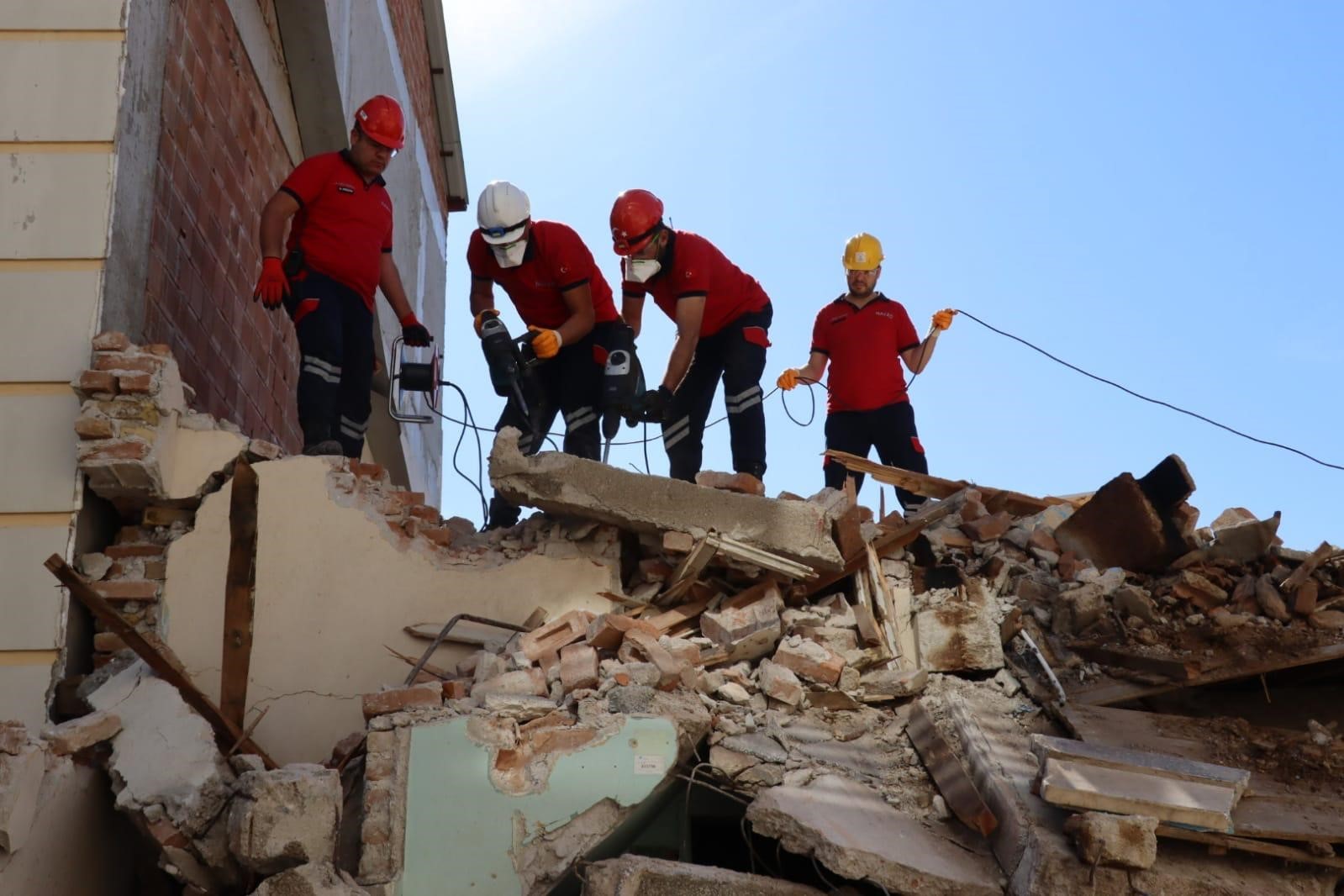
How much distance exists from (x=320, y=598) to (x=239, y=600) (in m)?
0.50

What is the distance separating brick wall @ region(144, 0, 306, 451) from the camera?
18.1 ft

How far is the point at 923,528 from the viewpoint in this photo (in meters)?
5.57

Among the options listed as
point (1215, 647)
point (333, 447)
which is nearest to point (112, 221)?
point (333, 447)

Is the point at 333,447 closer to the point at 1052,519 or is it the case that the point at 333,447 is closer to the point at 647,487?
the point at 647,487

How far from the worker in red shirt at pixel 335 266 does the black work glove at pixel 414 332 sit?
0.06 metres

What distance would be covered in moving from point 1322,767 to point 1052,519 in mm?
1889

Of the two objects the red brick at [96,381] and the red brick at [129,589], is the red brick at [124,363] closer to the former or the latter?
the red brick at [96,381]

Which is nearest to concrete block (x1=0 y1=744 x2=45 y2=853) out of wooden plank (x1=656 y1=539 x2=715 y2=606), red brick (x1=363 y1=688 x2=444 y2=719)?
red brick (x1=363 y1=688 x2=444 y2=719)

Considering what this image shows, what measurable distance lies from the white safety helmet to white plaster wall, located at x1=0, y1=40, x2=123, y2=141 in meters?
1.68

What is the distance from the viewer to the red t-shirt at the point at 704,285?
6105mm

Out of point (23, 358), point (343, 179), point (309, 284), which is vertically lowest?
point (23, 358)

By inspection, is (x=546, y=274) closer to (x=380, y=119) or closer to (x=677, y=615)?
(x=380, y=119)

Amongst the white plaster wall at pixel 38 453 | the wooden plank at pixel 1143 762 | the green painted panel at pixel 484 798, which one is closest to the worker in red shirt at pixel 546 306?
the white plaster wall at pixel 38 453

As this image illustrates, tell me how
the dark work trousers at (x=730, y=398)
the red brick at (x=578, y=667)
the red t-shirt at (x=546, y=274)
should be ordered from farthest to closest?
1. the dark work trousers at (x=730, y=398)
2. the red t-shirt at (x=546, y=274)
3. the red brick at (x=578, y=667)
